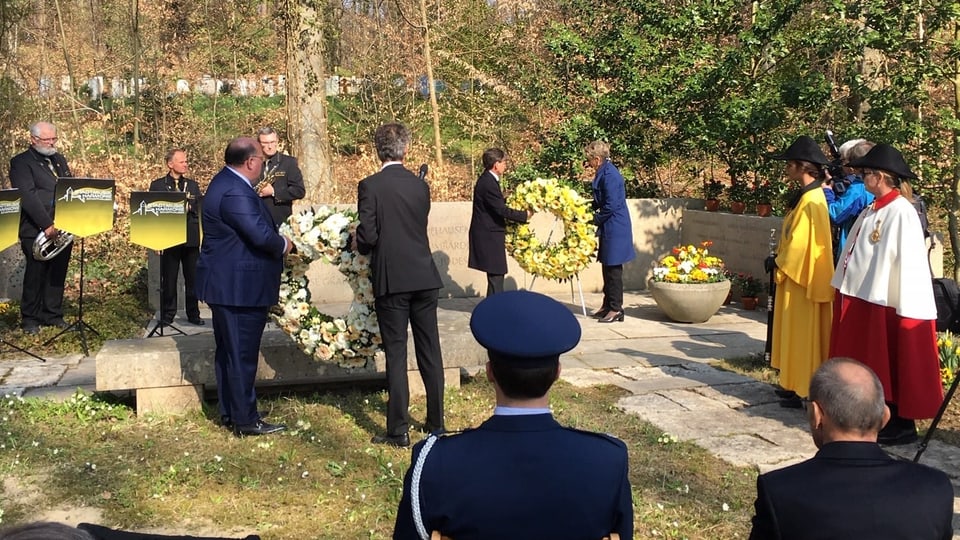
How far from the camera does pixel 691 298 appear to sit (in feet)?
33.6

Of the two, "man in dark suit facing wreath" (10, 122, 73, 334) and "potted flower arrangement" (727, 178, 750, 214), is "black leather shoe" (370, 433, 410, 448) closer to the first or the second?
"man in dark suit facing wreath" (10, 122, 73, 334)

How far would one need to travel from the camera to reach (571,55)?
46.2 ft

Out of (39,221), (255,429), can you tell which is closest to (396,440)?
(255,429)

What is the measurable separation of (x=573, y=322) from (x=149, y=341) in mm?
5269

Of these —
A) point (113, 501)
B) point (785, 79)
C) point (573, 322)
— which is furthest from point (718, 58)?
point (573, 322)

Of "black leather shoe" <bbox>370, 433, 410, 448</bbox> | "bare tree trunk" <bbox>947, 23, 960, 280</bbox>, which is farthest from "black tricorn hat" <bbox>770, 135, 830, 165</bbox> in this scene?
"bare tree trunk" <bbox>947, 23, 960, 280</bbox>

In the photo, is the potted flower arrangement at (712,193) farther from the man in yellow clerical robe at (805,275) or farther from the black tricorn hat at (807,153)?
the black tricorn hat at (807,153)

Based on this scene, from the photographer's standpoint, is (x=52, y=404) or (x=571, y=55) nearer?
(x=52, y=404)

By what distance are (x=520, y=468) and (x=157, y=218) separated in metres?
7.38

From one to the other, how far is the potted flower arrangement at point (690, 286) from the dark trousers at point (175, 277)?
5.27 metres

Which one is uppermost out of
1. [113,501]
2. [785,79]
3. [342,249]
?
[785,79]

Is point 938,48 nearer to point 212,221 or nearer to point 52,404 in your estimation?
point 212,221

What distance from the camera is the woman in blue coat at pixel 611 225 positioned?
34.3 feet

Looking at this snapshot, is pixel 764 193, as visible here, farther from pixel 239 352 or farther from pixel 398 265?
pixel 239 352
